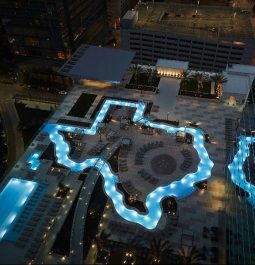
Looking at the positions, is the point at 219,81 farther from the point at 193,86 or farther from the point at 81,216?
the point at 81,216

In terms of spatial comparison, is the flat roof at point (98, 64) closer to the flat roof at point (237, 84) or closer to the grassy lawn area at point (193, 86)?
the grassy lawn area at point (193, 86)

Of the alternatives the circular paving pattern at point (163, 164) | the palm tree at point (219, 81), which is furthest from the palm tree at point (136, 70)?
the circular paving pattern at point (163, 164)

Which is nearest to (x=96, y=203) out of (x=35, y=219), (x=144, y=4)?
(x=35, y=219)

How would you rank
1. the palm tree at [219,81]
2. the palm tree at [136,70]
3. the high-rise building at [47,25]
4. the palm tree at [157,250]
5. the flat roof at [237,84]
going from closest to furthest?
1. the palm tree at [157,250]
2. the flat roof at [237,84]
3. the palm tree at [219,81]
4. the palm tree at [136,70]
5. the high-rise building at [47,25]

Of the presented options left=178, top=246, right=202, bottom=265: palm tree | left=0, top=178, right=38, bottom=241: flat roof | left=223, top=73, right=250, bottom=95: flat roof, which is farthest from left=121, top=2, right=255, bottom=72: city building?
left=178, top=246, right=202, bottom=265: palm tree

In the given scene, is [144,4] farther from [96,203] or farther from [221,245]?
[221,245]
